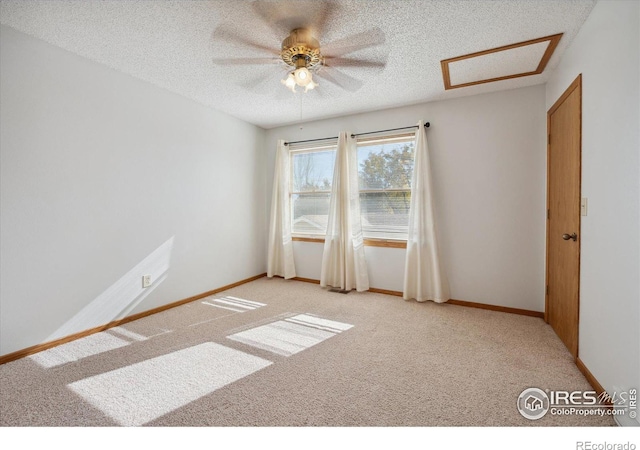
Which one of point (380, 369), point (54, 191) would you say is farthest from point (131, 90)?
point (380, 369)

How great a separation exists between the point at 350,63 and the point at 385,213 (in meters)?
1.99

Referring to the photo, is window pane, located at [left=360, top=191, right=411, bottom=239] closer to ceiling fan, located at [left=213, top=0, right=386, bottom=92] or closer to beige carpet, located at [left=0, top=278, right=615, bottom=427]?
beige carpet, located at [left=0, top=278, right=615, bottom=427]

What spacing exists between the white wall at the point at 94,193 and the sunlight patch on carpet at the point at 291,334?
136 centimetres

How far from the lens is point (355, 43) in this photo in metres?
2.28

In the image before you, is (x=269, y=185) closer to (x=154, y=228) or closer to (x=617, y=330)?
(x=154, y=228)

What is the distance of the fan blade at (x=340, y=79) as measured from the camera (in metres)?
2.75

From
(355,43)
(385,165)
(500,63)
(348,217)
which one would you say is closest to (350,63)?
(355,43)

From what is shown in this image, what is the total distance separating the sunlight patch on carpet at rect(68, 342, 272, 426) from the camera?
1649 millimetres

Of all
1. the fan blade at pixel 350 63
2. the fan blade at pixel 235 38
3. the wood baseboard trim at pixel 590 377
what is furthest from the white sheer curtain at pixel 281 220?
the wood baseboard trim at pixel 590 377

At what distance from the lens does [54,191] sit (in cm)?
237

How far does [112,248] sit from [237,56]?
217cm

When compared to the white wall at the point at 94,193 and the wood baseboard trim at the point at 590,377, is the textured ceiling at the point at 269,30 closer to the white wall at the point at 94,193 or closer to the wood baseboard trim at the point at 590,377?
the white wall at the point at 94,193

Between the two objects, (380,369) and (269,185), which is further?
(269,185)

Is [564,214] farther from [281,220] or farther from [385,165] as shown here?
[281,220]
